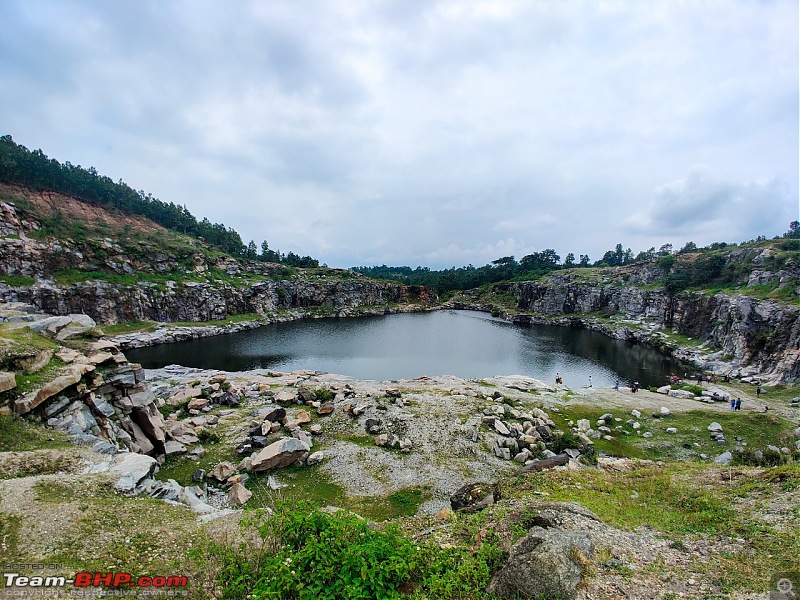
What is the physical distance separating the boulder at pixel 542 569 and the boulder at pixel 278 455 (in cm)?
1558

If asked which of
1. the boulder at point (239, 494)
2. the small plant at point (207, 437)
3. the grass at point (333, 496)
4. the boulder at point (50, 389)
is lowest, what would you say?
the grass at point (333, 496)

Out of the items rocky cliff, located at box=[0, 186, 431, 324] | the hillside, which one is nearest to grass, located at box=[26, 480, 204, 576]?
the hillside

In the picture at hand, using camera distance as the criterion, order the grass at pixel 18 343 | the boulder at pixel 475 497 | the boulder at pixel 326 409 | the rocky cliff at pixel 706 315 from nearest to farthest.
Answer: the boulder at pixel 475 497 → the grass at pixel 18 343 → the boulder at pixel 326 409 → the rocky cliff at pixel 706 315

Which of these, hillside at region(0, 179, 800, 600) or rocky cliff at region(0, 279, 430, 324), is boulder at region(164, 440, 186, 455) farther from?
rocky cliff at region(0, 279, 430, 324)

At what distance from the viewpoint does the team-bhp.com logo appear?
7086 mm

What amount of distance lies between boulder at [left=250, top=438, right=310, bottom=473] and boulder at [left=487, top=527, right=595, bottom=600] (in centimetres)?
1558

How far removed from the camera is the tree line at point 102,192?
91500 mm

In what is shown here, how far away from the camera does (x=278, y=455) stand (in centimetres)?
2073

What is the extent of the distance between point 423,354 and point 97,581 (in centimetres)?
6184

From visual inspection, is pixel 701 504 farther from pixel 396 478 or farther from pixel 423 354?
pixel 423 354

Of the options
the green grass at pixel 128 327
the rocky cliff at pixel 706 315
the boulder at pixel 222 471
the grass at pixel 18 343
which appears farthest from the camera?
the green grass at pixel 128 327

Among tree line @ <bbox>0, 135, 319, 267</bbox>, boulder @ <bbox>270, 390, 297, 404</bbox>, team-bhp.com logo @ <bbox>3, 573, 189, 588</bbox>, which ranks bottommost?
boulder @ <bbox>270, 390, 297, 404</bbox>

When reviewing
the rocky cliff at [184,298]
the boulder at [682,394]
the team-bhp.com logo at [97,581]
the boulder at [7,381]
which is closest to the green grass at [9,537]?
the team-bhp.com logo at [97,581]

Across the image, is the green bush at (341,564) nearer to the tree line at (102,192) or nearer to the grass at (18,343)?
the grass at (18,343)
